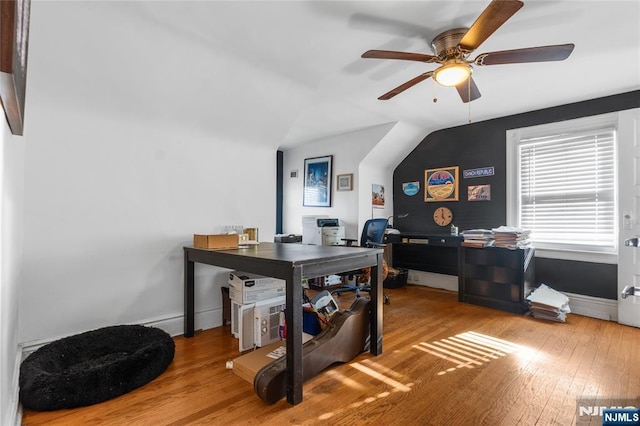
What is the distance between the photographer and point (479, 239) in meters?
3.66

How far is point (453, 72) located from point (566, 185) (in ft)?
8.11

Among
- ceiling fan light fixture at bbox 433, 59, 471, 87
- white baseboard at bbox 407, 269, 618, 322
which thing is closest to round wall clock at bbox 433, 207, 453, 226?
white baseboard at bbox 407, 269, 618, 322

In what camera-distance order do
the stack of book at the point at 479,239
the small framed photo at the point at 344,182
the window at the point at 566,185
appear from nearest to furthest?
the window at the point at 566,185 → the stack of book at the point at 479,239 → the small framed photo at the point at 344,182

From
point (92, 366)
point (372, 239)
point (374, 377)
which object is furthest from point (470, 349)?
point (92, 366)

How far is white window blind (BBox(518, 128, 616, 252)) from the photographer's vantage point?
3252 millimetres

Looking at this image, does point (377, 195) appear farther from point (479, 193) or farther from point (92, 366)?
point (92, 366)

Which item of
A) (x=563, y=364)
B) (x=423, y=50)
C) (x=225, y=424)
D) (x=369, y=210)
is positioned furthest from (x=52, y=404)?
(x=369, y=210)

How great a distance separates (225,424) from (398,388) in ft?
3.18

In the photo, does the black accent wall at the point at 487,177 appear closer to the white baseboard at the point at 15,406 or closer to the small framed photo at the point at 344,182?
the small framed photo at the point at 344,182

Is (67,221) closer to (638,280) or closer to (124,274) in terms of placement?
(124,274)

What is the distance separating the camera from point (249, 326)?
232 centimetres

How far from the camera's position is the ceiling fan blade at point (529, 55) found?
1820mm

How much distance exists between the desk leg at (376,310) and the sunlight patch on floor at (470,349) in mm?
377

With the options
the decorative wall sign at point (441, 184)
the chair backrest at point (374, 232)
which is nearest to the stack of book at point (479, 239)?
the decorative wall sign at point (441, 184)
